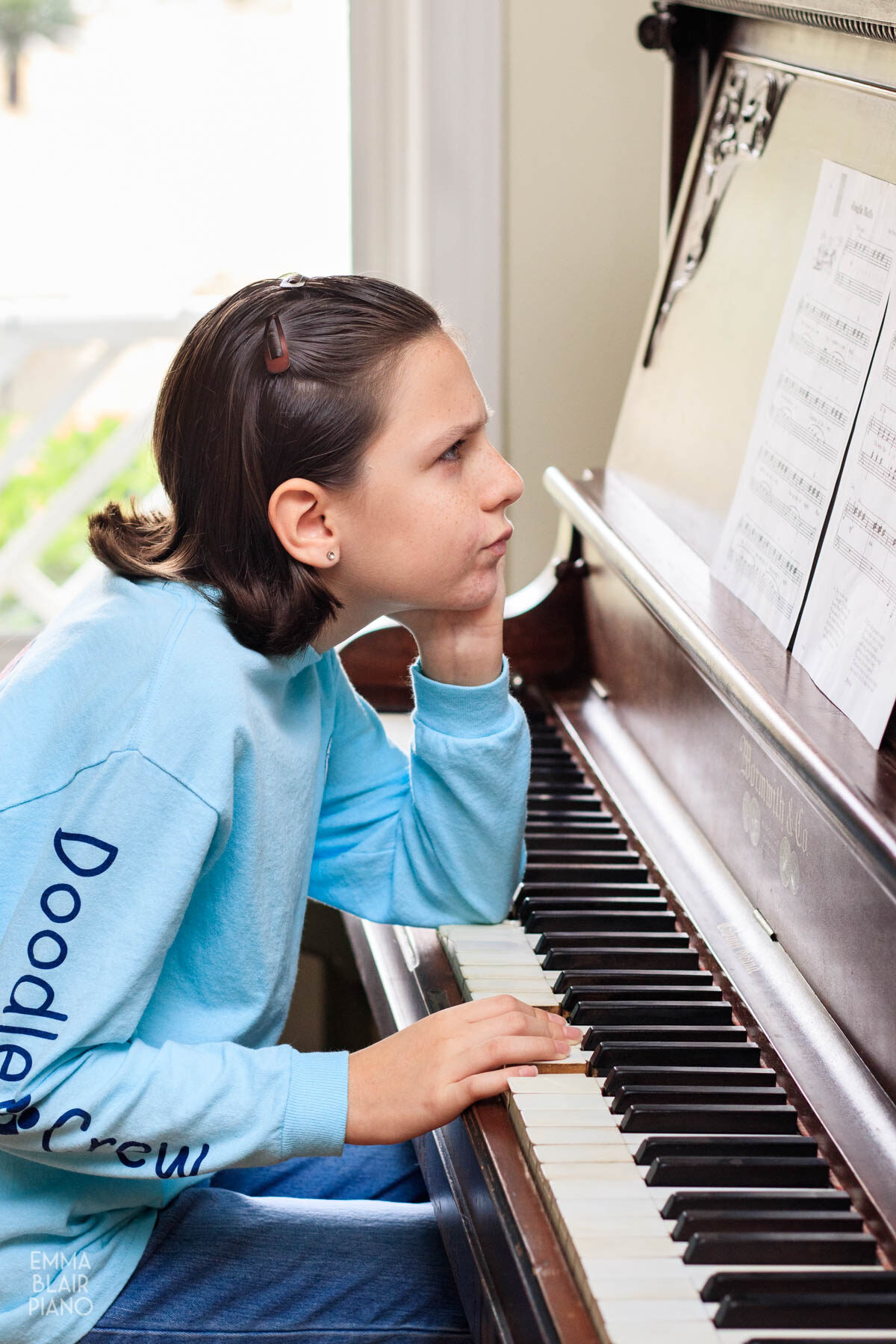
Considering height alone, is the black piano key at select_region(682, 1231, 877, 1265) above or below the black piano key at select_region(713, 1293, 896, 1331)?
below

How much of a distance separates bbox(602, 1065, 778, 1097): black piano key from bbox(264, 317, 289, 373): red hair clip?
54cm

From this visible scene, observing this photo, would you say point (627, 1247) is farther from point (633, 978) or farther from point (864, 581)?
point (864, 581)

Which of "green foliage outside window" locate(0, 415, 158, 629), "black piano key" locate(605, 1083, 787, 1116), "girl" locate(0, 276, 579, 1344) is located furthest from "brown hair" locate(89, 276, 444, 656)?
"green foliage outside window" locate(0, 415, 158, 629)

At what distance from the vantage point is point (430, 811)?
1.26 meters

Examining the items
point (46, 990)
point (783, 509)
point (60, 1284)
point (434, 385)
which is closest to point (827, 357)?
point (783, 509)

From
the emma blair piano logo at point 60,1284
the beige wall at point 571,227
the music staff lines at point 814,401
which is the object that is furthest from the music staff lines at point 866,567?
the beige wall at point 571,227

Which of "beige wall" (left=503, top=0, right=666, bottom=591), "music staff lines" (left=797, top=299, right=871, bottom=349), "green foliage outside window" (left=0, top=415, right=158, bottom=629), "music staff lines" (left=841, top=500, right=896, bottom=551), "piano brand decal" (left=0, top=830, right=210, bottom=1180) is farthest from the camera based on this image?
"green foliage outside window" (left=0, top=415, right=158, bottom=629)

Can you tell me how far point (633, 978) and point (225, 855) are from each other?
0.33 metres

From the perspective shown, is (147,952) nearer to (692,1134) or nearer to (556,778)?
(692,1134)

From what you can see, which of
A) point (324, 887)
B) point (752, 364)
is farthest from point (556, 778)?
point (752, 364)

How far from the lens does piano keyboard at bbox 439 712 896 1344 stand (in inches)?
29.1

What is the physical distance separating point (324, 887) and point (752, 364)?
25.2 inches

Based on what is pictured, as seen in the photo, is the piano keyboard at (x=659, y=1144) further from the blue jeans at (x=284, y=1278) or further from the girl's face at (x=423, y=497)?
the girl's face at (x=423, y=497)

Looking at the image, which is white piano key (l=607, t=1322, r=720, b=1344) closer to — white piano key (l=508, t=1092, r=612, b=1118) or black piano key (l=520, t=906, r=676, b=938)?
white piano key (l=508, t=1092, r=612, b=1118)
